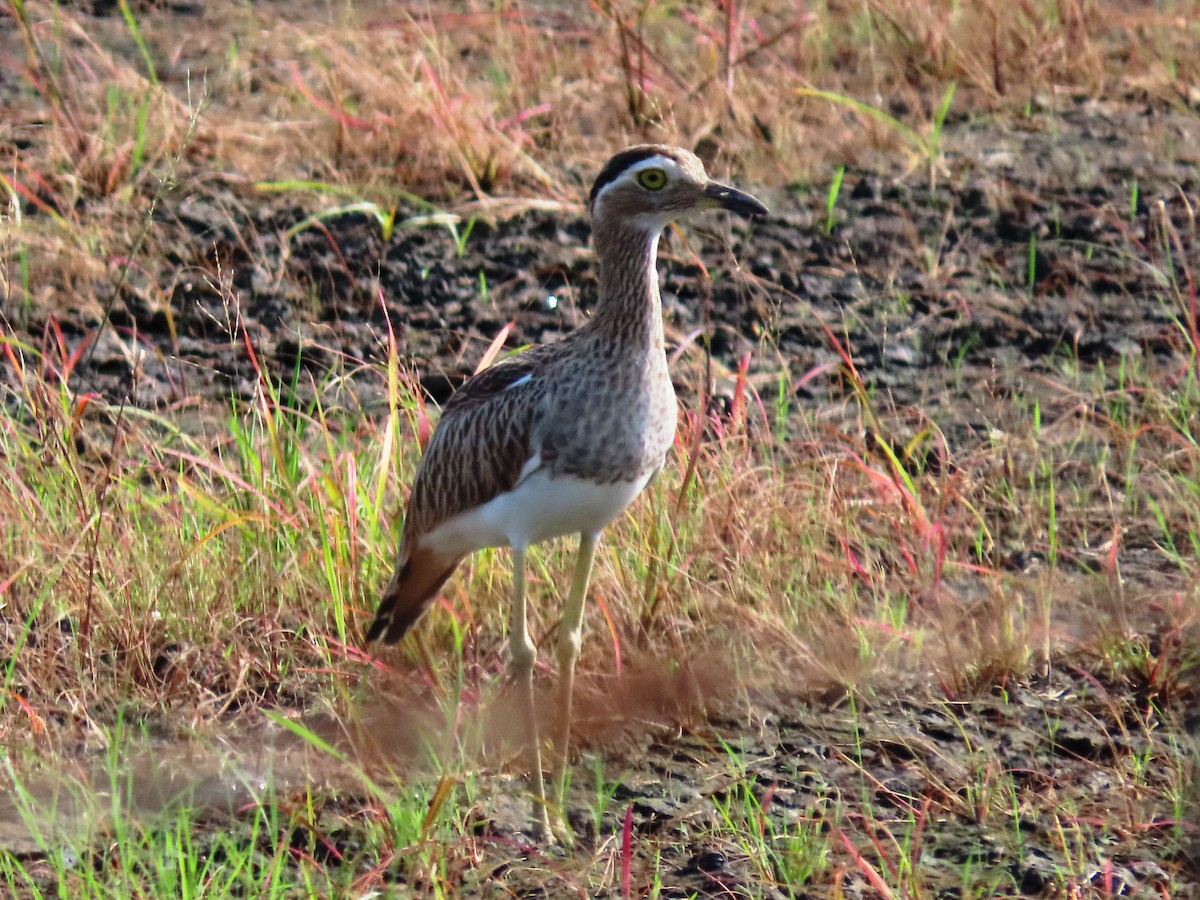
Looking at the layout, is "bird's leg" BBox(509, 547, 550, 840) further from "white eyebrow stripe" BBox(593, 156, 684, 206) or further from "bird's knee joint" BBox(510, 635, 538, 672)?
"white eyebrow stripe" BBox(593, 156, 684, 206)

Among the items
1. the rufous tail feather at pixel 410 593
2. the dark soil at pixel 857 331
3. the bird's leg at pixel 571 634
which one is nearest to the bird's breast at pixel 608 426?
the bird's leg at pixel 571 634

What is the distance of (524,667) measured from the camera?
3.56 meters

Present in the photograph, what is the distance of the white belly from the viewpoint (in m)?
3.39

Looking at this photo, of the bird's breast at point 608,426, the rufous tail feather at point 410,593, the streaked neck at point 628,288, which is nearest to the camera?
the bird's breast at point 608,426

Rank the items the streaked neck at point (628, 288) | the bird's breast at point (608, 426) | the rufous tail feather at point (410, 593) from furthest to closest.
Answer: the rufous tail feather at point (410, 593), the streaked neck at point (628, 288), the bird's breast at point (608, 426)

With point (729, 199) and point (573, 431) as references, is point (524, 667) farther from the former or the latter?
point (729, 199)

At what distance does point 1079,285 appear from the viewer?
5.72m

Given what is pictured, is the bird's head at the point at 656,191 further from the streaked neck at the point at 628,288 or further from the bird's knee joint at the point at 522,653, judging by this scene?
the bird's knee joint at the point at 522,653

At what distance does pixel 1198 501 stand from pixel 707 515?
120 centimetres

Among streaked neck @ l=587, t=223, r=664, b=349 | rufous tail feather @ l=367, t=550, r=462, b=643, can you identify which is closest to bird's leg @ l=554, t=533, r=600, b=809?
rufous tail feather @ l=367, t=550, r=462, b=643

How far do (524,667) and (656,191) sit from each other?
0.98 meters

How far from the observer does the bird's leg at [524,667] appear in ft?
11.3

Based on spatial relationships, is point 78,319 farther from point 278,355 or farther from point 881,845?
point 881,845

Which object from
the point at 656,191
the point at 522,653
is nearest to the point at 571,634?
the point at 522,653
